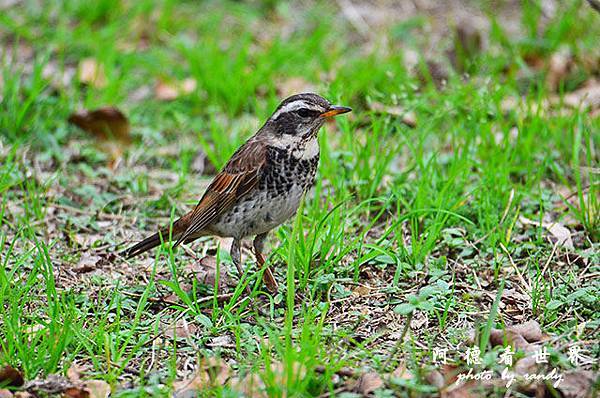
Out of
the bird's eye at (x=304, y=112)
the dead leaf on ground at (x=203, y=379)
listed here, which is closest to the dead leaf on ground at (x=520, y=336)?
the dead leaf on ground at (x=203, y=379)

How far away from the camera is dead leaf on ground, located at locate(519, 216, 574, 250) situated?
19.0ft

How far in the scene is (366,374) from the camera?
4266 millimetres

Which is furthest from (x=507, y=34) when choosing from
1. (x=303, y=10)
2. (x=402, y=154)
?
(x=402, y=154)

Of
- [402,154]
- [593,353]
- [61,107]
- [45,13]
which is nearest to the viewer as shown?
[593,353]

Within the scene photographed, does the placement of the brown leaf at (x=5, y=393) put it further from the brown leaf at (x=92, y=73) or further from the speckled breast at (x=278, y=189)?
the brown leaf at (x=92, y=73)

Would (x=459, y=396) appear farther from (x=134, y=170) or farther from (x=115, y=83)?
(x=115, y=83)

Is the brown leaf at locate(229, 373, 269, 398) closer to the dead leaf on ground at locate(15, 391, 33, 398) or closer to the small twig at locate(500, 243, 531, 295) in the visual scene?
the dead leaf on ground at locate(15, 391, 33, 398)

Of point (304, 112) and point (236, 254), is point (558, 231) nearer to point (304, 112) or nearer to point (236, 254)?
point (304, 112)

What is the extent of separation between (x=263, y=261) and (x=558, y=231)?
1.96m

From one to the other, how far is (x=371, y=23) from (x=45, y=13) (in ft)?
11.8

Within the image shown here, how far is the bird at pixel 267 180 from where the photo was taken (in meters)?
5.36

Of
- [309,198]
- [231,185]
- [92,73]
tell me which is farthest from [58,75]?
[231,185]

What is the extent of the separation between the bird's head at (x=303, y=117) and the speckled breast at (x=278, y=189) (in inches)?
4.9

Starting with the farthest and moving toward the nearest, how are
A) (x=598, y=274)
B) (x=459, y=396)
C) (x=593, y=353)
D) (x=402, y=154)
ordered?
1. (x=402, y=154)
2. (x=598, y=274)
3. (x=593, y=353)
4. (x=459, y=396)
